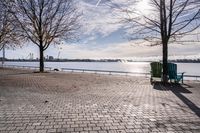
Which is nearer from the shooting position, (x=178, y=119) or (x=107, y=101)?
(x=178, y=119)

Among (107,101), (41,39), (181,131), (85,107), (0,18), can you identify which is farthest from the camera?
(0,18)

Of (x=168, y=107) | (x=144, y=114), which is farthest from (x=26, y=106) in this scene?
(x=168, y=107)

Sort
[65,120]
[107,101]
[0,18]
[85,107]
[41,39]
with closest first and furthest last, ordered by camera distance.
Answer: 1. [65,120]
2. [85,107]
3. [107,101]
4. [41,39]
5. [0,18]

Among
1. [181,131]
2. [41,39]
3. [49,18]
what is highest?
[49,18]

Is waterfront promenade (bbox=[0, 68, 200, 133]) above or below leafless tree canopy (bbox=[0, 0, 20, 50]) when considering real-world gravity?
below

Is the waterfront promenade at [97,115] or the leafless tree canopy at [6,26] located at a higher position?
the leafless tree canopy at [6,26]

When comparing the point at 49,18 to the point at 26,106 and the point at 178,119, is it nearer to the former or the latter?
the point at 26,106

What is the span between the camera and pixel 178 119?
21.0 feet

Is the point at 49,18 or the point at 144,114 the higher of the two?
the point at 49,18

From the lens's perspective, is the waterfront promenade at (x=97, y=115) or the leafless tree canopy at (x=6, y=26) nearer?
the waterfront promenade at (x=97, y=115)

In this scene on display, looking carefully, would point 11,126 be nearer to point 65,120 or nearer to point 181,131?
point 65,120

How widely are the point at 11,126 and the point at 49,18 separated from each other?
22592mm

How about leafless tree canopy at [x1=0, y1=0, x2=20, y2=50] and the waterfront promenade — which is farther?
leafless tree canopy at [x1=0, y1=0, x2=20, y2=50]

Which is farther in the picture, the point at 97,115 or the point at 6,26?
the point at 6,26
